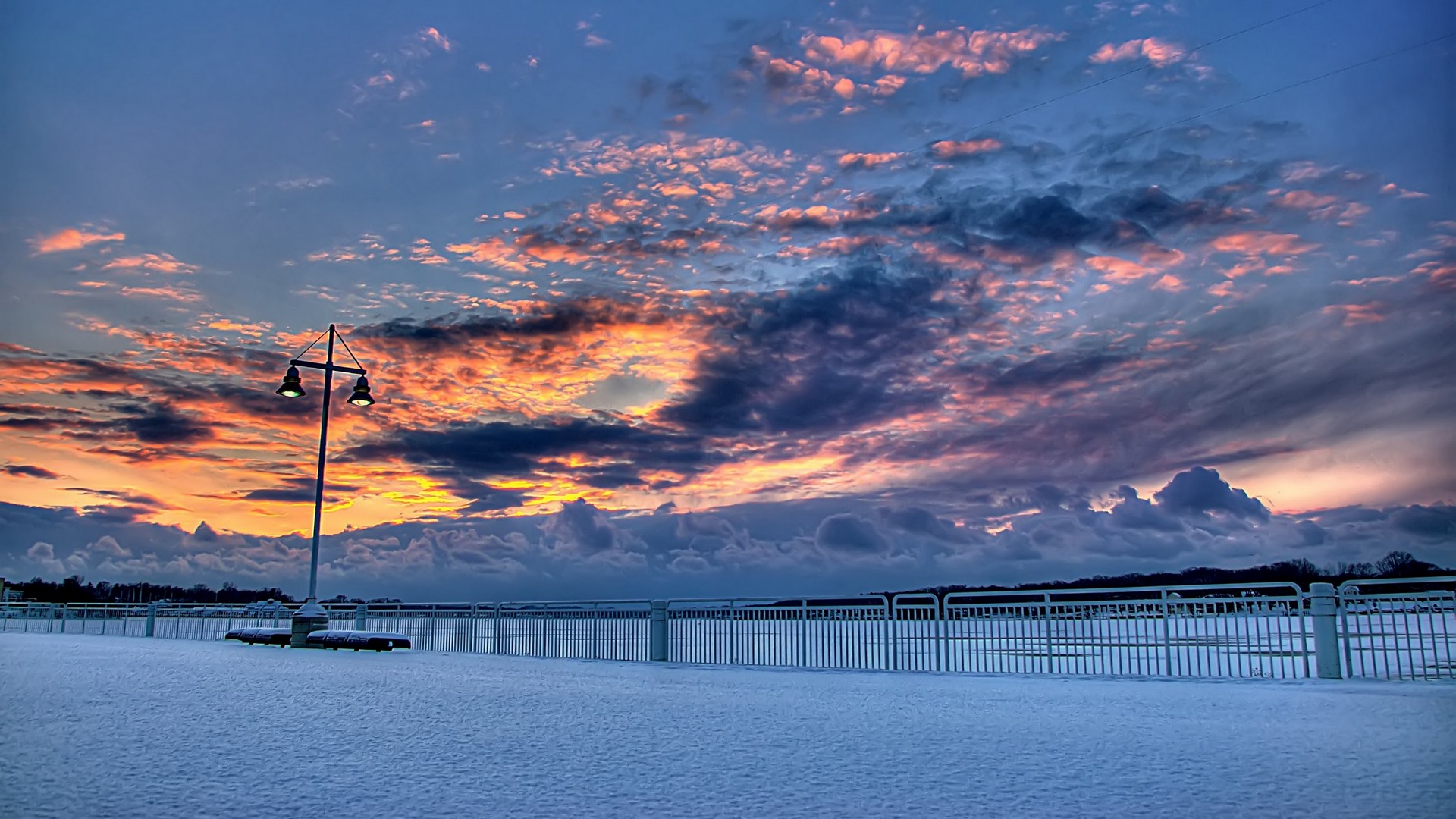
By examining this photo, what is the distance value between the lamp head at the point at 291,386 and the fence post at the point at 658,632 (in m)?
11.0

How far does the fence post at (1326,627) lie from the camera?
16703 millimetres

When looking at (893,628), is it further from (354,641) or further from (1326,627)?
(354,641)

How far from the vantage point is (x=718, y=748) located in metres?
9.11

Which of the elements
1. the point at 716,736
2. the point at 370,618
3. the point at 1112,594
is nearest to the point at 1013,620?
the point at 1112,594

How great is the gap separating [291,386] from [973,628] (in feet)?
60.4

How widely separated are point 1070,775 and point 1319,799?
1.61 metres

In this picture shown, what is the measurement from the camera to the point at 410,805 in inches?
251

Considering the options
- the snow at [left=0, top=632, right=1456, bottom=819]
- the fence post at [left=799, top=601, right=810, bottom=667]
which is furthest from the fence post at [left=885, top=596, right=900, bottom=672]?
the snow at [left=0, top=632, right=1456, bottom=819]

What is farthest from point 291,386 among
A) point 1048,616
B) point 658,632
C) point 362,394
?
point 1048,616

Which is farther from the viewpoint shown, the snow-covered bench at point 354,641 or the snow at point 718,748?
the snow-covered bench at point 354,641

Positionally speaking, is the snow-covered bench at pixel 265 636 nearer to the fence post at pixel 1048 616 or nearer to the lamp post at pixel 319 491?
the lamp post at pixel 319 491

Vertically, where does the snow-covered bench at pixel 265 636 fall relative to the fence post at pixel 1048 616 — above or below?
below

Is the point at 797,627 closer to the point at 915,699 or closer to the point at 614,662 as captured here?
the point at 614,662

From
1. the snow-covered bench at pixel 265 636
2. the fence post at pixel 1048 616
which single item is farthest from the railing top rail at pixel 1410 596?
the snow-covered bench at pixel 265 636
